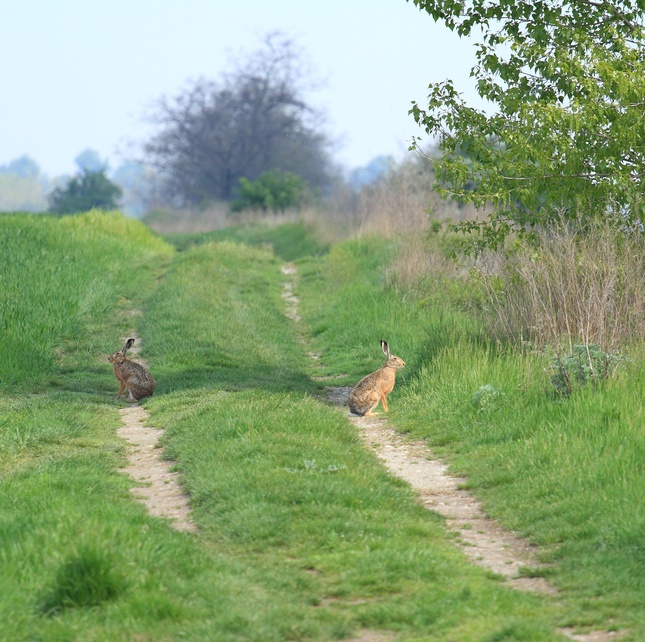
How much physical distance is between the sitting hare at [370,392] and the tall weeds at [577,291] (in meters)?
1.52

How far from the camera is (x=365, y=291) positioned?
1853 centimetres

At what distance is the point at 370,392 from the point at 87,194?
6388 centimetres

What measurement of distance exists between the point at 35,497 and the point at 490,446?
4.04 m

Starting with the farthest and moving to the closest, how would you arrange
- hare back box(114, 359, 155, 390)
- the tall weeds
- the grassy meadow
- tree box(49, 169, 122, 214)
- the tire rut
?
tree box(49, 169, 122, 214), hare back box(114, 359, 155, 390), the tall weeds, the tire rut, the grassy meadow

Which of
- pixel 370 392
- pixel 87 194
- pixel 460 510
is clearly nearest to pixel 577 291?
pixel 370 392

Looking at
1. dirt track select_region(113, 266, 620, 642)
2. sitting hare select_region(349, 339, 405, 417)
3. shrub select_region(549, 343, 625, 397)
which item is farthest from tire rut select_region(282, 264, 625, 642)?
shrub select_region(549, 343, 625, 397)

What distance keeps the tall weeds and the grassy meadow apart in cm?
52

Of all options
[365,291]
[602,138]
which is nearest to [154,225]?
[365,291]

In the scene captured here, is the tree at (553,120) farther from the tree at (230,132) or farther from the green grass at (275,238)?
the tree at (230,132)

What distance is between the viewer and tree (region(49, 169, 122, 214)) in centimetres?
7094

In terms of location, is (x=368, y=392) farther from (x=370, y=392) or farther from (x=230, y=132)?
(x=230, y=132)

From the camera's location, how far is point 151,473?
8.80 metres

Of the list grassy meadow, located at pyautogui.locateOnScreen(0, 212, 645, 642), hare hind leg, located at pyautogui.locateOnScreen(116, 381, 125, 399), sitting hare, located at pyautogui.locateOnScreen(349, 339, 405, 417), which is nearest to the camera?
grassy meadow, located at pyautogui.locateOnScreen(0, 212, 645, 642)

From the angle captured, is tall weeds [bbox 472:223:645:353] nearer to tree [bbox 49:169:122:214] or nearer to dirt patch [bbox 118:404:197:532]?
dirt patch [bbox 118:404:197:532]
